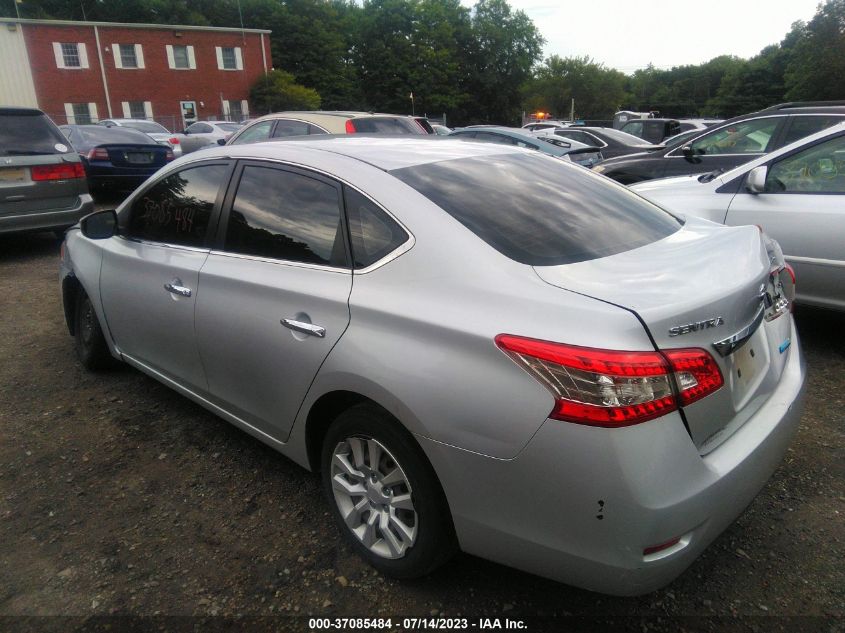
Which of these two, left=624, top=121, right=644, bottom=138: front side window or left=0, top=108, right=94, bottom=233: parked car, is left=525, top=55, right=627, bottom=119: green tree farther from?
left=0, top=108, right=94, bottom=233: parked car

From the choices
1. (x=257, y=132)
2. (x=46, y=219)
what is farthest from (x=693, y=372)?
(x=257, y=132)

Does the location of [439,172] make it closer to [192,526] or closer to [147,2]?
[192,526]

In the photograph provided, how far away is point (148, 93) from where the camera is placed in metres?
39.7

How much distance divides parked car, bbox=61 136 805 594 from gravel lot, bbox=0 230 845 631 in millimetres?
266

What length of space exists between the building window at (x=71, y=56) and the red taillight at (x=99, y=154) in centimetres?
3328

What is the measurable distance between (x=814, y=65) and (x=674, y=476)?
219 ft

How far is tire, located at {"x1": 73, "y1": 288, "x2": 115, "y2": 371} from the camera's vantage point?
13.1 feet

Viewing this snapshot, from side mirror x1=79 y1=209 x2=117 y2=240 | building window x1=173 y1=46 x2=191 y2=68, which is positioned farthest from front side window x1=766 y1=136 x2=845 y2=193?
building window x1=173 y1=46 x2=191 y2=68

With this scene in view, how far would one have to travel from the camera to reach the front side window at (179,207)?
Answer: 3.03 m

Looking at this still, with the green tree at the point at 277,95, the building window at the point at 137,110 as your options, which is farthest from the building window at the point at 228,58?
the building window at the point at 137,110

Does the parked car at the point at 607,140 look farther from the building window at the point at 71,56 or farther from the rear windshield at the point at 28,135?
the building window at the point at 71,56

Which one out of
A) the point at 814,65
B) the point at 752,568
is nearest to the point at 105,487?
the point at 752,568

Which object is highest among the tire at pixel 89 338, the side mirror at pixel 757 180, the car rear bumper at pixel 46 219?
the side mirror at pixel 757 180

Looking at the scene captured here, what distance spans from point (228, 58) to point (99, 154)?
35.7 meters
